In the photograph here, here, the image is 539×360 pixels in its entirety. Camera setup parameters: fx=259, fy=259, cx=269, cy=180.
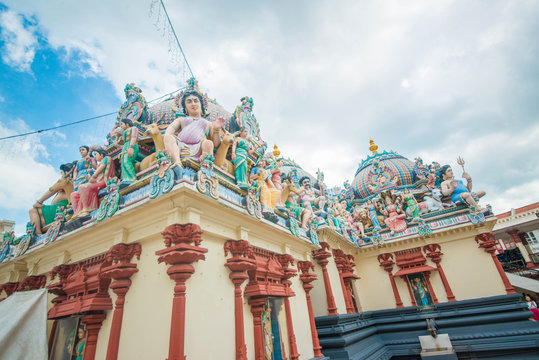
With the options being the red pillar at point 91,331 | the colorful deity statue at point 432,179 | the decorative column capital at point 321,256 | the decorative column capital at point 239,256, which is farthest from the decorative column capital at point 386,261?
the red pillar at point 91,331

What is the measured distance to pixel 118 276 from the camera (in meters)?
5.06

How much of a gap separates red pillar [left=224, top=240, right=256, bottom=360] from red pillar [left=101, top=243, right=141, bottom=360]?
1.90m

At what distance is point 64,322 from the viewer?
633 centimetres

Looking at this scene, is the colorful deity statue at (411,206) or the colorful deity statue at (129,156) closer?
the colorful deity statue at (129,156)

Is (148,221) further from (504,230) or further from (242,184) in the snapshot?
(504,230)

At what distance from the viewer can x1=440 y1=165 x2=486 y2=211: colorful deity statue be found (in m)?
13.4

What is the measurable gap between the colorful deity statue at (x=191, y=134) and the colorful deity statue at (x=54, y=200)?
16.1ft

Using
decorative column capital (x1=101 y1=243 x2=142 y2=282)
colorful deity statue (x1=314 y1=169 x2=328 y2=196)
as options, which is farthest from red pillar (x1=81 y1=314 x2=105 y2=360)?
colorful deity statue (x1=314 y1=169 x2=328 y2=196)

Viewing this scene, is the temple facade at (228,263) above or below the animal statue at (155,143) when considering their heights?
below

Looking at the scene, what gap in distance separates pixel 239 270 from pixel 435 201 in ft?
46.7

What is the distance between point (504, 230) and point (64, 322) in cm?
3403

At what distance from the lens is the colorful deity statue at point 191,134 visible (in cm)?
573

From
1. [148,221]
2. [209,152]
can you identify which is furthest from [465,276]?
[148,221]

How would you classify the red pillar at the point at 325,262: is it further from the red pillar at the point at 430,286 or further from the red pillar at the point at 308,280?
the red pillar at the point at 430,286
